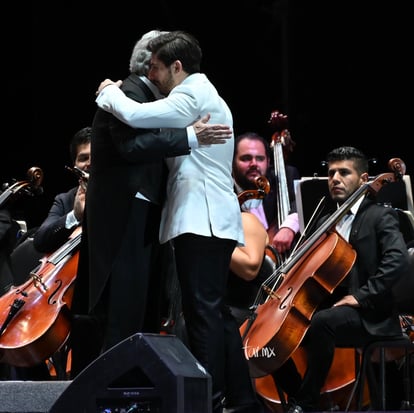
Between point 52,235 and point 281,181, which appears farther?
point 281,181

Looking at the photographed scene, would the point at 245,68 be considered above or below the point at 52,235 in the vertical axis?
above

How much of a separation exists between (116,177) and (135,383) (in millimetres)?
853

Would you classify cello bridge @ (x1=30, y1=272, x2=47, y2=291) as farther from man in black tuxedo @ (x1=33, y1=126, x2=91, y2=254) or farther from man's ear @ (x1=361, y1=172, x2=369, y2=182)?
man's ear @ (x1=361, y1=172, x2=369, y2=182)

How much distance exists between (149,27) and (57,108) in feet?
2.52

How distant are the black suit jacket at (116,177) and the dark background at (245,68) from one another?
303 centimetres

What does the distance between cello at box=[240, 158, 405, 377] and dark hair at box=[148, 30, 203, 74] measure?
1024 millimetres

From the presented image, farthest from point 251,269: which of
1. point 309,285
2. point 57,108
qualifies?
point 57,108

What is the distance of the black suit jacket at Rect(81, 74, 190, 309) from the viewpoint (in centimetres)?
270

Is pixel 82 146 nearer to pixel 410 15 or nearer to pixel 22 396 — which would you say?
pixel 22 396

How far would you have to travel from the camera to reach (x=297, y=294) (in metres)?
3.52

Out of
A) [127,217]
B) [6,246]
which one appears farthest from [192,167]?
[6,246]

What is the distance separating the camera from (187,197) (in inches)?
108

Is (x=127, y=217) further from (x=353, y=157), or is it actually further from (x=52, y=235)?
(x=353, y=157)

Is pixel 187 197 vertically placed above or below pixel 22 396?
above
